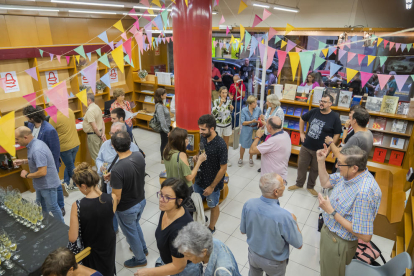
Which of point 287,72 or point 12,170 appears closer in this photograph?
point 12,170

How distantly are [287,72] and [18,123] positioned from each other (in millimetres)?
6446

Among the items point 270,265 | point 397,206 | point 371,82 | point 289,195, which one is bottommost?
point 289,195

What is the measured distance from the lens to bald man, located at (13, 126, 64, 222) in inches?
121

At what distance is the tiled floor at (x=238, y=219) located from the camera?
3.24 meters

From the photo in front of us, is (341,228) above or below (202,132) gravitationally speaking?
below

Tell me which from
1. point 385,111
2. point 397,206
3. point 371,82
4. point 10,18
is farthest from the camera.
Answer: point 10,18

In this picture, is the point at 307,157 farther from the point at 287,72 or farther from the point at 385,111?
the point at 287,72

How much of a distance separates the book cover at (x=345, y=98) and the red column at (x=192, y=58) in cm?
296

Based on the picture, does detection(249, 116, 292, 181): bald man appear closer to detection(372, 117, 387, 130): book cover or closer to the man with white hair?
the man with white hair

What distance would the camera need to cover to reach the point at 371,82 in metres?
6.38

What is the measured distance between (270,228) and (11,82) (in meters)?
5.86

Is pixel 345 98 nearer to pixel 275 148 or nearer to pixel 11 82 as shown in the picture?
pixel 275 148

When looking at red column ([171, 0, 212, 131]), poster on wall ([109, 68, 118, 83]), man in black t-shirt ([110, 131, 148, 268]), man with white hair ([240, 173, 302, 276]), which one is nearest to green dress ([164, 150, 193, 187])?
man in black t-shirt ([110, 131, 148, 268])

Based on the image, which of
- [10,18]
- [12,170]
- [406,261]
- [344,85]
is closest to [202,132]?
[406,261]
